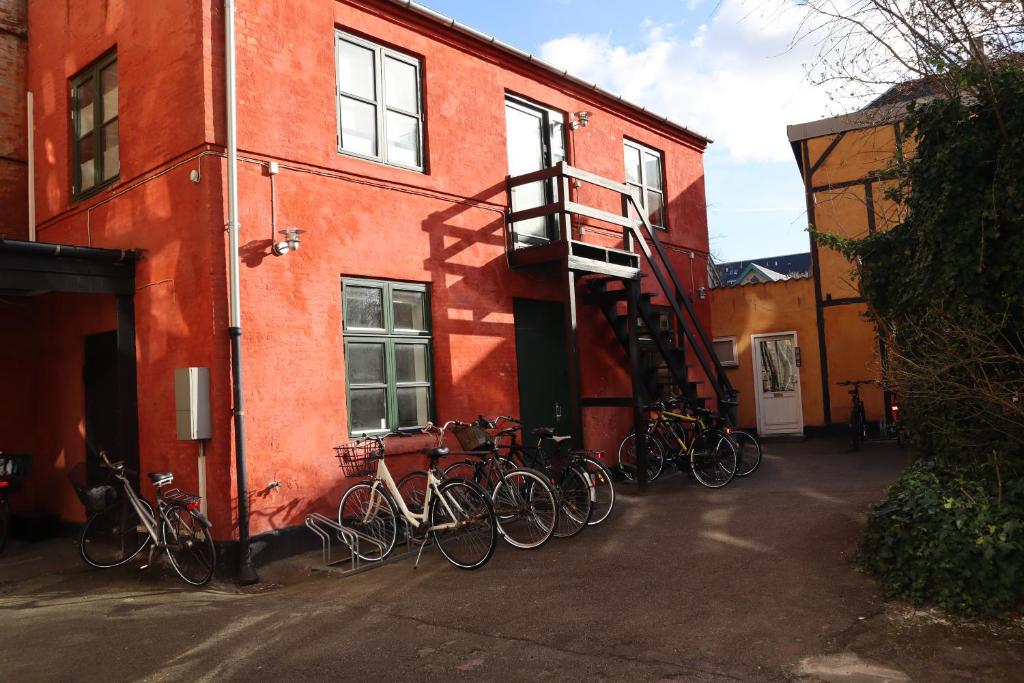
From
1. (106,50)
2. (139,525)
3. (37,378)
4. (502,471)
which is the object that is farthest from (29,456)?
(502,471)

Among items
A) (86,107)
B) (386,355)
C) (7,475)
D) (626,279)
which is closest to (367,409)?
(386,355)

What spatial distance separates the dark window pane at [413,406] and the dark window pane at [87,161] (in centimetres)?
406

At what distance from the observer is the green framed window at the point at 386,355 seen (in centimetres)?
781

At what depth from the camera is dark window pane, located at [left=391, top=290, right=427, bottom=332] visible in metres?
8.26

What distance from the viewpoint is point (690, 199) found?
13.4 m

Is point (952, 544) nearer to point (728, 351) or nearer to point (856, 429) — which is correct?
point (856, 429)

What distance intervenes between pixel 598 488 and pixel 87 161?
21.3 ft

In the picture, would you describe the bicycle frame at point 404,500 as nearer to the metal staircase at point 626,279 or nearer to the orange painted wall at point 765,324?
the metal staircase at point 626,279

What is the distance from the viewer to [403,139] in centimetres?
869

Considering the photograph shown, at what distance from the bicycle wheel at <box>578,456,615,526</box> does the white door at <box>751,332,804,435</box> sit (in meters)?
9.58

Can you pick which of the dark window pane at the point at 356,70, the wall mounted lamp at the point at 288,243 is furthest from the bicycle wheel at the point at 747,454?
the dark window pane at the point at 356,70

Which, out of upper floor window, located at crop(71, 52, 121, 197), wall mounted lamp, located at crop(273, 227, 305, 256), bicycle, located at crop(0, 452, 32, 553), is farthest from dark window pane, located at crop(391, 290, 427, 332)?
bicycle, located at crop(0, 452, 32, 553)

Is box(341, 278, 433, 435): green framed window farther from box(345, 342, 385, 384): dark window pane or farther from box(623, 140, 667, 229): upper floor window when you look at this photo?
box(623, 140, 667, 229): upper floor window

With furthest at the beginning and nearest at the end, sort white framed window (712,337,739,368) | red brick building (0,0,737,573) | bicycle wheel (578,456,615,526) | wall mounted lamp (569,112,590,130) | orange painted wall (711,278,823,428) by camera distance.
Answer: white framed window (712,337,739,368) → orange painted wall (711,278,823,428) → wall mounted lamp (569,112,590,130) → bicycle wheel (578,456,615,526) → red brick building (0,0,737,573)
